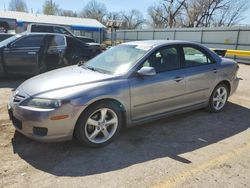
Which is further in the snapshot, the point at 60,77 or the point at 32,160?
the point at 60,77

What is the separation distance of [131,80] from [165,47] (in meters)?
1.07

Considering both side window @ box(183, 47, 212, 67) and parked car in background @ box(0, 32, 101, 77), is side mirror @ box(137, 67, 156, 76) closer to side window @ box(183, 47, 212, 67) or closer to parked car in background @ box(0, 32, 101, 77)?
side window @ box(183, 47, 212, 67)

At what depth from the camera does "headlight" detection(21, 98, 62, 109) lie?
348 cm

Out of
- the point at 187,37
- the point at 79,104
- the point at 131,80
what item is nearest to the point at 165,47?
the point at 131,80

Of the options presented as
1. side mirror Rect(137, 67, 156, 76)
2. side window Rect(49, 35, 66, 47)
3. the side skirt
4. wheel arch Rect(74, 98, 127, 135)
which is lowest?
the side skirt

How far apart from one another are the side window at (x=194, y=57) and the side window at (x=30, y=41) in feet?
17.5

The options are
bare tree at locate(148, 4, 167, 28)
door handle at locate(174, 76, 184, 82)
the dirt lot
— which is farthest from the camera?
bare tree at locate(148, 4, 167, 28)

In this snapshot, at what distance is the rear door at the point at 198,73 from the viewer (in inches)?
193

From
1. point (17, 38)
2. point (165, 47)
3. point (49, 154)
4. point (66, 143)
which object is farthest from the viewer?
point (17, 38)

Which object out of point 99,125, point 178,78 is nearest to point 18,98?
point 99,125

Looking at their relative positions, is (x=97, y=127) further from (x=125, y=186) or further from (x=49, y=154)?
(x=125, y=186)

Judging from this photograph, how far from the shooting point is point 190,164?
3.50 meters

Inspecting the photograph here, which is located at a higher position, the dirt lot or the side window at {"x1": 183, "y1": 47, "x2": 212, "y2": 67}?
the side window at {"x1": 183, "y1": 47, "x2": 212, "y2": 67}

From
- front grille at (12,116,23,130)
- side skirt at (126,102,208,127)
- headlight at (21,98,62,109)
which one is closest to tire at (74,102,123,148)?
side skirt at (126,102,208,127)
